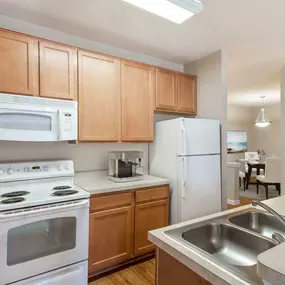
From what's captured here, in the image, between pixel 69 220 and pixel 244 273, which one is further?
pixel 69 220

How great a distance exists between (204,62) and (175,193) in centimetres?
186

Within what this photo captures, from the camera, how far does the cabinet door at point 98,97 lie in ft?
7.39

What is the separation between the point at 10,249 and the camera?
Result: 5.08ft

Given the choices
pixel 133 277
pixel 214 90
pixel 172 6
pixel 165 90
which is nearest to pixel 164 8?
pixel 172 6

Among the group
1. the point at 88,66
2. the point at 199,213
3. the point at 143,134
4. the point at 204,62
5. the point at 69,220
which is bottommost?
the point at 199,213

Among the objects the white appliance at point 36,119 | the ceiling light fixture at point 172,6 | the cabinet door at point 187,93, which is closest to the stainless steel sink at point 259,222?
the ceiling light fixture at point 172,6

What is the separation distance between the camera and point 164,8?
1608mm

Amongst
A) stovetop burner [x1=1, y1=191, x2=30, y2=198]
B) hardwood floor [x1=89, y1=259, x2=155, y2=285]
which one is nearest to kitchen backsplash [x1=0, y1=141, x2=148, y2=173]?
stovetop burner [x1=1, y1=191, x2=30, y2=198]

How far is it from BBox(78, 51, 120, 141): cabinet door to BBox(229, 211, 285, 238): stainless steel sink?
153 cm

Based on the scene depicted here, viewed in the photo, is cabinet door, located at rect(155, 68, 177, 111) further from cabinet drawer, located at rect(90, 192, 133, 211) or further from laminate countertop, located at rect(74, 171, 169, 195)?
cabinet drawer, located at rect(90, 192, 133, 211)

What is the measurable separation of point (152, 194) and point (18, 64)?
178 centimetres

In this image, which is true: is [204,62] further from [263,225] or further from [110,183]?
[263,225]

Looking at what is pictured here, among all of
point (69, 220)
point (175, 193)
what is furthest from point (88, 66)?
point (175, 193)

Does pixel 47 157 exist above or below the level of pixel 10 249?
above
